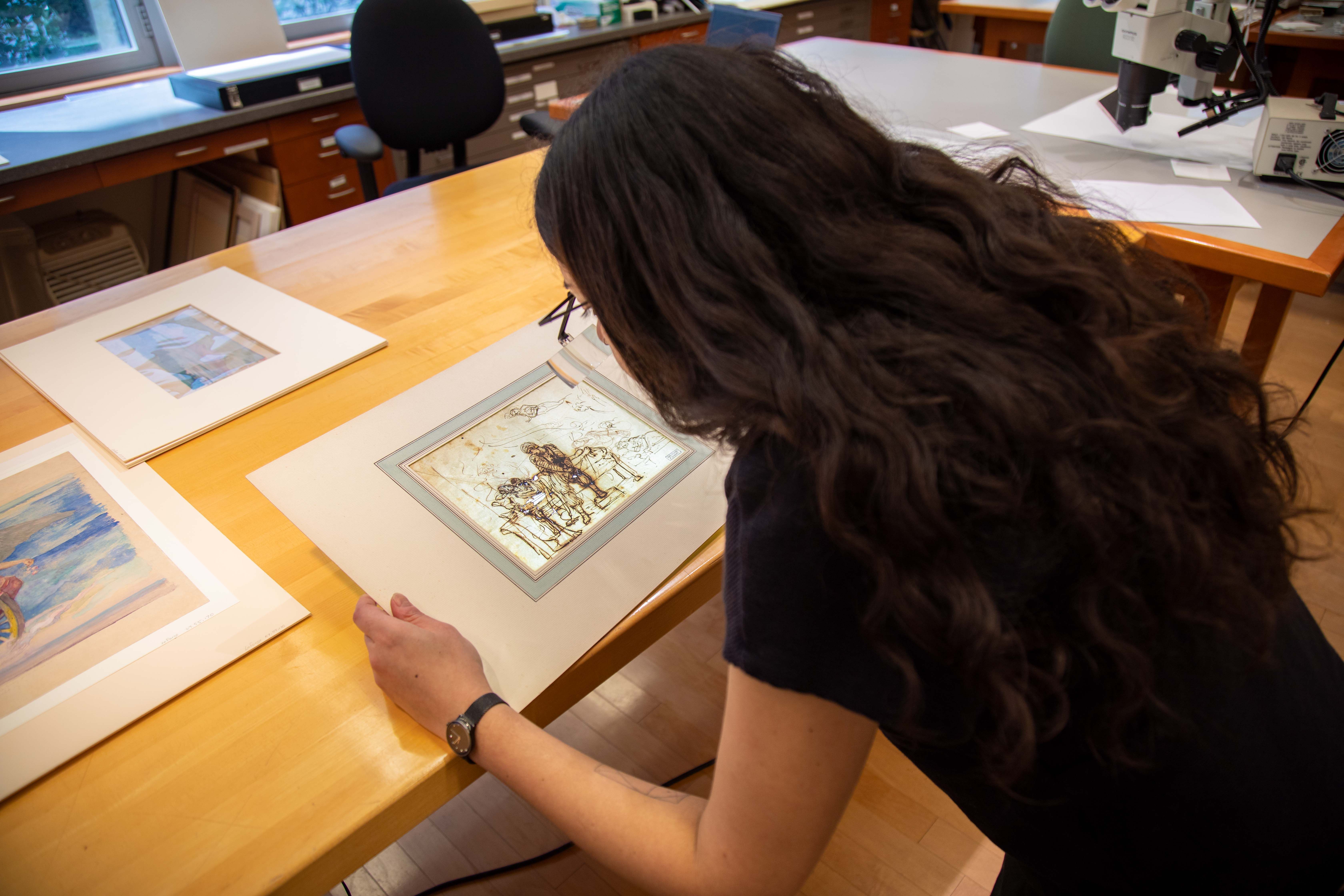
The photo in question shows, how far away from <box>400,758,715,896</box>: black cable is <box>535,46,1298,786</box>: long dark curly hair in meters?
0.89

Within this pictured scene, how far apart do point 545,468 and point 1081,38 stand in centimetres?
237

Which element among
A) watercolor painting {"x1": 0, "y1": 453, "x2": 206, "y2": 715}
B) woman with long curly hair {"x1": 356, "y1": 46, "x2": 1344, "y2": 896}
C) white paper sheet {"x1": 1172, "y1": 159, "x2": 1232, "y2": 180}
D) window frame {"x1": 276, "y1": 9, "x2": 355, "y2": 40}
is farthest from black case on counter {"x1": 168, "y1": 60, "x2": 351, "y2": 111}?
white paper sheet {"x1": 1172, "y1": 159, "x2": 1232, "y2": 180}

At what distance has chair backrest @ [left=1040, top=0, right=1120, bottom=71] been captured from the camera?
7.39ft

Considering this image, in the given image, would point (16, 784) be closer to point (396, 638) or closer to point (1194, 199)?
point (396, 638)

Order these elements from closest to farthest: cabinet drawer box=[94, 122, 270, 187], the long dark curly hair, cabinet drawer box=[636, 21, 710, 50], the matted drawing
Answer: the long dark curly hair
the matted drawing
cabinet drawer box=[94, 122, 270, 187]
cabinet drawer box=[636, 21, 710, 50]

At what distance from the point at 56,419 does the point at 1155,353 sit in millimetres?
1141

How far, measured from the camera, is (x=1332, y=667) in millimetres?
623

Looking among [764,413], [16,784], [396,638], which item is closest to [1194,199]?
[764,413]

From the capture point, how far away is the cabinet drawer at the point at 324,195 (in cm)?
256

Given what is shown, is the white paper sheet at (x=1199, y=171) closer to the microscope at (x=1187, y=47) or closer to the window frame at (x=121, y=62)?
the microscope at (x=1187, y=47)

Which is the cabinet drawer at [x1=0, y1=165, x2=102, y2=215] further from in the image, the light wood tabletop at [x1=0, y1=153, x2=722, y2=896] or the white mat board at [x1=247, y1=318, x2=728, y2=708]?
the white mat board at [x1=247, y1=318, x2=728, y2=708]

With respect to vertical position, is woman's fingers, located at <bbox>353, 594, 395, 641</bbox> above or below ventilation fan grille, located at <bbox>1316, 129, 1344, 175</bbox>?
below

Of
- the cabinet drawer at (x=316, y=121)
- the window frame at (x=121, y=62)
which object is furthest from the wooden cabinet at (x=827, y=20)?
the window frame at (x=121, y=62)

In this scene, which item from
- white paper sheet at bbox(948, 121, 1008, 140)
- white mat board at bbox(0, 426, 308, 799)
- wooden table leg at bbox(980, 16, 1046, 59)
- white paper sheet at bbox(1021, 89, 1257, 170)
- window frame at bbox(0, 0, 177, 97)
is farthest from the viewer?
wooden table leg at bbox(980, 16, 1046, 59)
